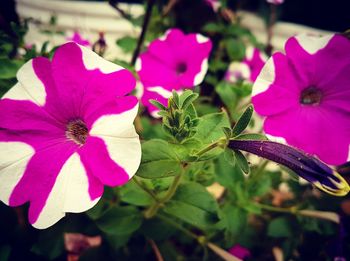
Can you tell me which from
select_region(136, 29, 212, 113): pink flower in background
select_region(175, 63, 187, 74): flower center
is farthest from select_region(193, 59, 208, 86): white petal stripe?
select_region(175, 63, 187, 74): flower center

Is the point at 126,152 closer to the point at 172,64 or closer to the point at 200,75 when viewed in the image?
the point at 200,75

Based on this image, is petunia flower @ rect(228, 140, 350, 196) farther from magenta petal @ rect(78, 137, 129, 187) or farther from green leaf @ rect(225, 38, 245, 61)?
green leaf @ rect(225, 38, 245, 61)

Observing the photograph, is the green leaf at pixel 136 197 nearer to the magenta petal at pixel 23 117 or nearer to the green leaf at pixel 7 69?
the magenta petal at pixel 23 117

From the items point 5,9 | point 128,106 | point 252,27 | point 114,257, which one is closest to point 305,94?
point 128,106

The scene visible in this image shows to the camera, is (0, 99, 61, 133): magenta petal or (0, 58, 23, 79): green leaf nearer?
(0, 99, 61, 133): magenta petal

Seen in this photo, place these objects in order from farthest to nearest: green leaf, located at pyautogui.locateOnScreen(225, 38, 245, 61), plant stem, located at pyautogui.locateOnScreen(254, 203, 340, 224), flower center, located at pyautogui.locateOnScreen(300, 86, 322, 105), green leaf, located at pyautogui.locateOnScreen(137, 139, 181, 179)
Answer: green leaf, located at pyautogui.locateOnScreen(225, 38, 245, 61), plant stem, located at pyautogui.locateOnScreen(254, 203, 340, 224), flower center, located at pyautogui.locateOnScreen(300, 86, 322, 105), green leaf, located at pyautogui.locateOnScreen(137, 139, 181, 179)

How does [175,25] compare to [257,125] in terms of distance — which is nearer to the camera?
[175,25]

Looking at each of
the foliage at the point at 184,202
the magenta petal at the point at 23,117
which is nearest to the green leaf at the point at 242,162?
the foliage at the point at 184,202

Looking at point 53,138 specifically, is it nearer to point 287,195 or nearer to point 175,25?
point 175,25
